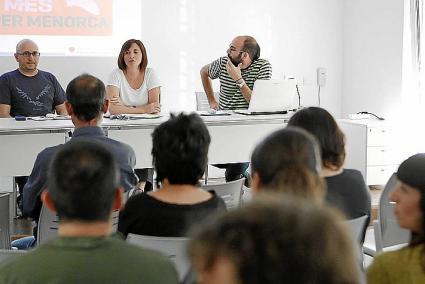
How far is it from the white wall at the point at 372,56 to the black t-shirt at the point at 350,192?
4503 millimetres

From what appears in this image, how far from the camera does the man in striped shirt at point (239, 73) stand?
5418 mm

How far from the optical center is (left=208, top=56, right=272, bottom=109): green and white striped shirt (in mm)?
5500

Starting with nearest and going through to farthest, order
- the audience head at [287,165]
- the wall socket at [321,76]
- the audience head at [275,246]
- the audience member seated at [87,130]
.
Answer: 1. the audience head at [275,246]
2. the audience head at [287,165]
3. the audience member seated at [87,130]
4. the wall socket at [321,76]

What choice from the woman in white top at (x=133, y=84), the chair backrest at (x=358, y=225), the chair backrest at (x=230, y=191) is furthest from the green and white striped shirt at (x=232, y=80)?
the chair backrest at (x=358, y=225)

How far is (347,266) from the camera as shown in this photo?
2.44 feet

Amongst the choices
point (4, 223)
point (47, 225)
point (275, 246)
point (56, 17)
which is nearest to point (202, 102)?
point (56, 17)

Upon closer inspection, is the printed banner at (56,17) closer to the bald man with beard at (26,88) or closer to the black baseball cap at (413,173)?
the bald man with beard at (26,88)

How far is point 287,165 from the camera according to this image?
1825 mm

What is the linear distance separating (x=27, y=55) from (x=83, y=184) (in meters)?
→ 4.17

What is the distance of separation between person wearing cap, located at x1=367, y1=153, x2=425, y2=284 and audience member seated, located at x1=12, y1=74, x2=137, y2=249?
5.43 ft

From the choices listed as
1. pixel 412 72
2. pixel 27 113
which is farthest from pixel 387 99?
pixel 27 113

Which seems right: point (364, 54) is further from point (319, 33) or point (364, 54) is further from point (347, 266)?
point (347, 266)

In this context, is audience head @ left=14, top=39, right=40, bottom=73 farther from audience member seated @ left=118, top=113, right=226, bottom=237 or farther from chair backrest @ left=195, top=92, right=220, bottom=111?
audience member seated @ left=118, top=113, right=226, bottom=237

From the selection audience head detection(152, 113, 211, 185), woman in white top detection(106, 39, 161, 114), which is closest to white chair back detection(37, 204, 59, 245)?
audience head detection(152, 113, 211, 185)
